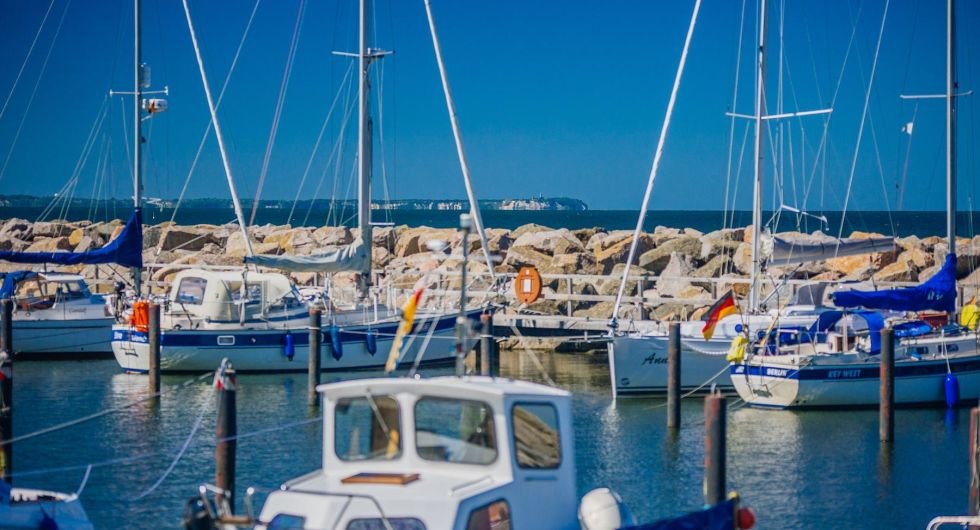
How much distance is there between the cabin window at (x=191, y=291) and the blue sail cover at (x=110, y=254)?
7.89ft

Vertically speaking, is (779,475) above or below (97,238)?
below

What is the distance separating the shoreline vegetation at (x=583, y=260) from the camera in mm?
40562

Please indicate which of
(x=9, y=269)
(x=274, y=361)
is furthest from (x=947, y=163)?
(x=9, y=269)

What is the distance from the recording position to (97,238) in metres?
57.9

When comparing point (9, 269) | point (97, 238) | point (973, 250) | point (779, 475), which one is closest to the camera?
point (779, 475)

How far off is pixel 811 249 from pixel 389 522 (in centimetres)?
2294

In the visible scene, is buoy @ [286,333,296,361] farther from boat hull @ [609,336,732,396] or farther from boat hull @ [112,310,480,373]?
boat hull @ [609,336,732,396]

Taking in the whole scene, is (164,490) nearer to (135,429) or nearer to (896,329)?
(135,429)

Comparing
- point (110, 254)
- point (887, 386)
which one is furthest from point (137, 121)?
point (887, 386)

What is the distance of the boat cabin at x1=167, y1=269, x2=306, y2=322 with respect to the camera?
3425 centimetres

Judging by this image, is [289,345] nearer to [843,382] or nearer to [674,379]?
[674,379]

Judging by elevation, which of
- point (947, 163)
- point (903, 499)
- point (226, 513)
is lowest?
point (903, 499)

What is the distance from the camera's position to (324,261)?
112 feet

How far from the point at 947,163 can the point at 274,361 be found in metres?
17.9
